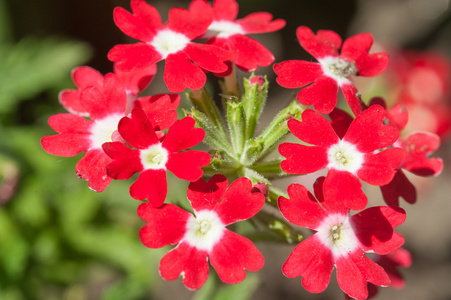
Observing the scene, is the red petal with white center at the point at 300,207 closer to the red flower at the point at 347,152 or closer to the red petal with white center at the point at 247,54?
the red flower at the point at 347,152

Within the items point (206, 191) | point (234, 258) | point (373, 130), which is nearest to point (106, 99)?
point (206, 191)

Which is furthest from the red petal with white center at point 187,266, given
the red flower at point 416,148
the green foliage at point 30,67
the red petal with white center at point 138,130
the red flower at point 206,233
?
the green foliage at point 30,67

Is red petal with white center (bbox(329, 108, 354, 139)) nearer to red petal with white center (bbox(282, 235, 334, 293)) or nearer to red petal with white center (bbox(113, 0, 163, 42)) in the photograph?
red petal with white center (bbox(282, 235, 334, 293))

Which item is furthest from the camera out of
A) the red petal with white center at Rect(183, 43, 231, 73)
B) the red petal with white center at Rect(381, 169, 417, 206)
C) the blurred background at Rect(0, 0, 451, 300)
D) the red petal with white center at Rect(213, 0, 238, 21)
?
the blurred background at Rect(0, 0, 451, 300)

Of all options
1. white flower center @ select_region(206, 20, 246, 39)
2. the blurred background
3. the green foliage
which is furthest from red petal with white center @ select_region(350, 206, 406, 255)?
the green foliage

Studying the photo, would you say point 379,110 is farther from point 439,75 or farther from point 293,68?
point 439,75

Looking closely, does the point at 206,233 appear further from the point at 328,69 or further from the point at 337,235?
the point at 328,69

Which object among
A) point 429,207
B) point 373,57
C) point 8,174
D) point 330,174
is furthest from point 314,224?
point 429,207
